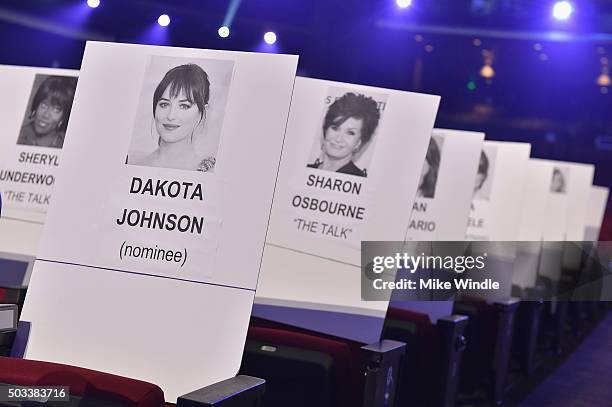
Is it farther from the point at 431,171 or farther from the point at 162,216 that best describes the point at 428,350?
the point at 162,216

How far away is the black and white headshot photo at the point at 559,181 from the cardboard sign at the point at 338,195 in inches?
176

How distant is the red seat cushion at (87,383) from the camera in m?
2.02

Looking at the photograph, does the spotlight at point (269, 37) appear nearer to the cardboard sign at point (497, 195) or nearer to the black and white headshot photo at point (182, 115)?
the cardboard sign at point (497, 195)

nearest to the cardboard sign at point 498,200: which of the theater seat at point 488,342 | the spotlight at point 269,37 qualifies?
the theater seat at point 488,342

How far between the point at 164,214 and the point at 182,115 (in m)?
0.30

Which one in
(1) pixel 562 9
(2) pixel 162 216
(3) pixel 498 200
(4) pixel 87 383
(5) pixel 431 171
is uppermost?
(1) pixel 562 9

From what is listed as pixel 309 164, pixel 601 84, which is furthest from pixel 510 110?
pixel 309 164

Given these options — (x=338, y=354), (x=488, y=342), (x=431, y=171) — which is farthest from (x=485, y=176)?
(x=338, y=354)

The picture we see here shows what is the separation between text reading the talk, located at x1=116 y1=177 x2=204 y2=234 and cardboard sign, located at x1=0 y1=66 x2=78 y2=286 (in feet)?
3.89

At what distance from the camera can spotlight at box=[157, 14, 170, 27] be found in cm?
1017

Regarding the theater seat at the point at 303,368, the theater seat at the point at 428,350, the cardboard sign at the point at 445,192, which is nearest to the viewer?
the theater seat at the point at 303,368

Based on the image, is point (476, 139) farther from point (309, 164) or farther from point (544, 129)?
point (544, 129)

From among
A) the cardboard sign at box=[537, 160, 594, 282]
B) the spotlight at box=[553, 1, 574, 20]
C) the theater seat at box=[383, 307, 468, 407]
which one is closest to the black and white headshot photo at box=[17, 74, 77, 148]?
the theater seat at box=[383, 307, 468, 407]

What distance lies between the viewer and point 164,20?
1021 cm
